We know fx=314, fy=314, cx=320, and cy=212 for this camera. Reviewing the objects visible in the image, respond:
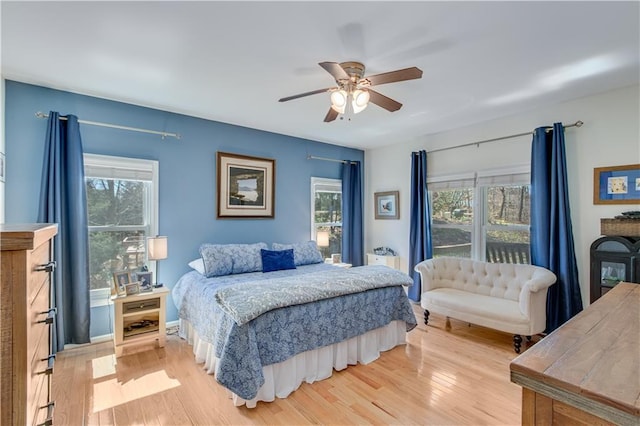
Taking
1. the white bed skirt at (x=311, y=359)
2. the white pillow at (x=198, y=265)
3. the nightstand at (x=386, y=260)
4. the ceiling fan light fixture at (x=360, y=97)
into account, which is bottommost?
the white bed skirt at (x=311, y=359)

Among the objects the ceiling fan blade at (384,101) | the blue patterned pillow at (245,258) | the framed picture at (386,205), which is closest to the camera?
the ceiling fan blade at (384,101)

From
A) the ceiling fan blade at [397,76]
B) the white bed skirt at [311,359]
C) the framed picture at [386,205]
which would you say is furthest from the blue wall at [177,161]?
the ceiling fan blade at [397,76]

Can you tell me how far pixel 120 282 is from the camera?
3.22 m

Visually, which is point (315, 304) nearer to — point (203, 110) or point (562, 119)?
point (203, 110)

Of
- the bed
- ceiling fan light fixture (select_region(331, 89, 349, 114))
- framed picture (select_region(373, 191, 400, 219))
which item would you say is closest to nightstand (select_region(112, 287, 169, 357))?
the bed

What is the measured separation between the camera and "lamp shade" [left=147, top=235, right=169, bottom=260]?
11.0 ft

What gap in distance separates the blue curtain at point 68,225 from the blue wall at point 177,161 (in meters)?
0.16

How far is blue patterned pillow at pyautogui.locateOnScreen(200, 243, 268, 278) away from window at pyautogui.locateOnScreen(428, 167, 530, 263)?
273cm

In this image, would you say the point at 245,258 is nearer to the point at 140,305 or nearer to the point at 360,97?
the point at 140,305

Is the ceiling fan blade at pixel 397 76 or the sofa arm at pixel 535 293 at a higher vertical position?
the ceiling fan blade at pixel 397 76

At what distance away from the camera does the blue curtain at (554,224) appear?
3.27 meters

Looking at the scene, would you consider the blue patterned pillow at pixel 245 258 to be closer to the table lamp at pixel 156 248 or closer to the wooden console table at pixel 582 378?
the table lamp at pixel 156 248

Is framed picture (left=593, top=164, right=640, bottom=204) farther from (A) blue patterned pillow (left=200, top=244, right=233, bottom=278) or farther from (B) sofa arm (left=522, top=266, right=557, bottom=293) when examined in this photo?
(A) blue patterned pillow (left=200, top=244, right=233, bottom=278)

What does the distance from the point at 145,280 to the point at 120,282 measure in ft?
0.75
